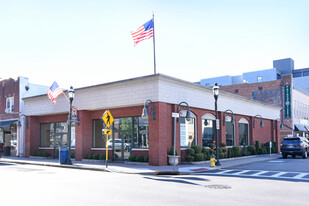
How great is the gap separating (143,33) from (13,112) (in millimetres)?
15641

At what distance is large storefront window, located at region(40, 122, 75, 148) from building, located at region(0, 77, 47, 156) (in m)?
2.18

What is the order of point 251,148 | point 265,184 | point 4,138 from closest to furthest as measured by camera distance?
point 265,184 → point 251,148 → point 4,138

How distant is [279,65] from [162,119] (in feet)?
210

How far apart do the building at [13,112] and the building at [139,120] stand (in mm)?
1373

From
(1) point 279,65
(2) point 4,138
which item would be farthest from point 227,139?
(1) point 279,65

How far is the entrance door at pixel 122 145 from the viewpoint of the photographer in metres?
22.3

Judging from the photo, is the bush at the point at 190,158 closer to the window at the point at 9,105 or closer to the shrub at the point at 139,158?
the shrub at the point at 139,158

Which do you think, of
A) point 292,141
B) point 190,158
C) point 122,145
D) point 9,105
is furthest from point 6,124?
point 292,141

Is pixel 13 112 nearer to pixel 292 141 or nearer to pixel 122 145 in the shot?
pixel 122 145

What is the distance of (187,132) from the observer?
22.4 meters

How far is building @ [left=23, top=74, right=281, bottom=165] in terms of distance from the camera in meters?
20.0

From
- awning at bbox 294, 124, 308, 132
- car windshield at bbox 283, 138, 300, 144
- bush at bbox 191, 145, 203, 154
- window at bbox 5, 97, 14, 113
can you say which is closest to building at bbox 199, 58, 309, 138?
awning at bbox 294, 124, 308, 132

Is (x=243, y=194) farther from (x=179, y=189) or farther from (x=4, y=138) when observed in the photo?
(x=4, y=138)

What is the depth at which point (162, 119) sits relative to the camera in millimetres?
19781
